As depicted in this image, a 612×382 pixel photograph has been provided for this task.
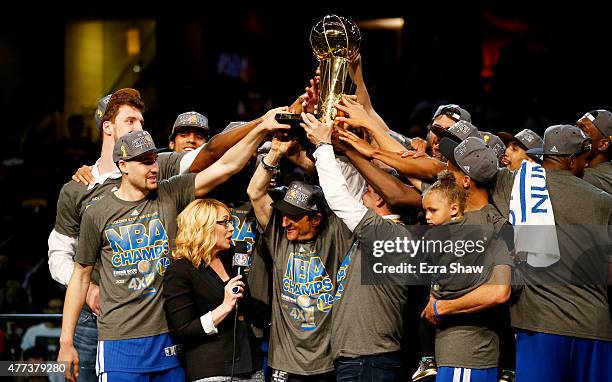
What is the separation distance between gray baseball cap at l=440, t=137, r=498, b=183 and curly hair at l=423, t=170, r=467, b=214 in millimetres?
77

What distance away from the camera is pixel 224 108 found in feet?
32.4

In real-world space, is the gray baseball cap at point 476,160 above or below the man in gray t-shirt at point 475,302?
above

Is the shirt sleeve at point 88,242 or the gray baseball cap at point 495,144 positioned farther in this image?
the gray baseball cap at point 495,144

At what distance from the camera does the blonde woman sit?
4277 mm

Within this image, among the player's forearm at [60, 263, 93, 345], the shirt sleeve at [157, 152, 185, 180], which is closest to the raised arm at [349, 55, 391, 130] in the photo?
the shirt sleeve at [157, 152, 185, 180]

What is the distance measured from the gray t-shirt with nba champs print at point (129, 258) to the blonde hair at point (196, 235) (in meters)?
0.11

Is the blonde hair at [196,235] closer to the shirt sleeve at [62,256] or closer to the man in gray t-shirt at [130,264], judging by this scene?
the man in gray t-shirt at [130,264]

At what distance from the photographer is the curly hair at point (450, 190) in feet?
13.8

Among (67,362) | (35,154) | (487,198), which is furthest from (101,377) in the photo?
(35,154)

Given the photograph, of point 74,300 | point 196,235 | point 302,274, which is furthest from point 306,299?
point 74,300

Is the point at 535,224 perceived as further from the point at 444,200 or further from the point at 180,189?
the point at 180,189

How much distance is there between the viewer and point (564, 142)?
172 inches

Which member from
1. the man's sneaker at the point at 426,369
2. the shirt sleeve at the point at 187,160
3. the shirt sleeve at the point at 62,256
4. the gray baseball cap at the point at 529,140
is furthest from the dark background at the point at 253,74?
the man's sneaker at the point at 426,369

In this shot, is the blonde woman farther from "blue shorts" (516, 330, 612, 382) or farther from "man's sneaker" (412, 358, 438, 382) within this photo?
"blue shorts" (516, 330, 612, 382)
